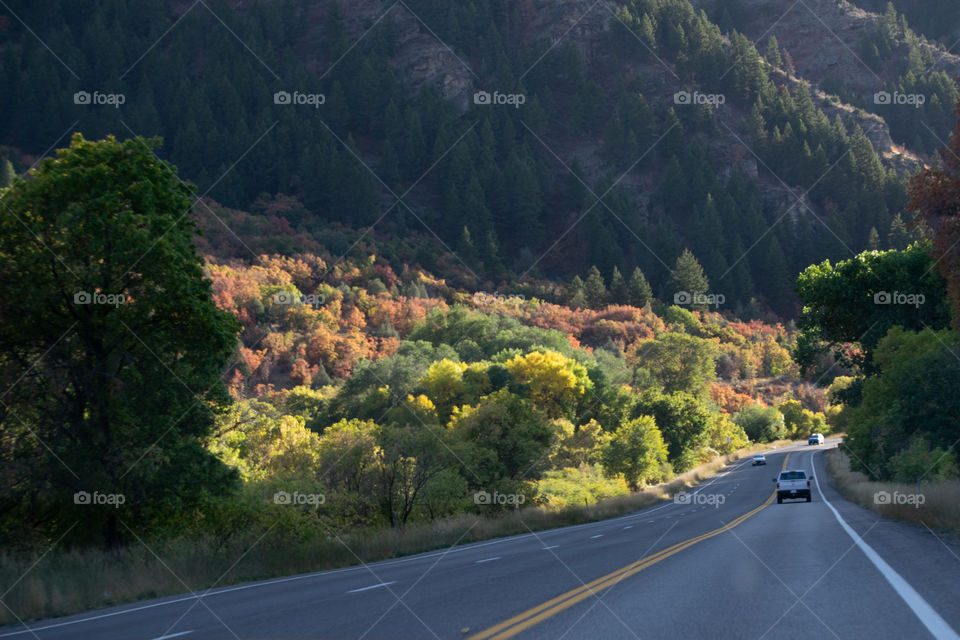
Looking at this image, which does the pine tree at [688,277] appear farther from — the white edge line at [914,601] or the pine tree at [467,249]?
the white edge line at [914,601]

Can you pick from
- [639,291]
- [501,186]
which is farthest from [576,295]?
[501,186]

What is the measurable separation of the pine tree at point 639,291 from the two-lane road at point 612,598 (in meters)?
141

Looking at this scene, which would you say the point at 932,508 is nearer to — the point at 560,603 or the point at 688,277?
the point at 560,603

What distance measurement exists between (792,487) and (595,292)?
122m

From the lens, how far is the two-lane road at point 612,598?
702 cm

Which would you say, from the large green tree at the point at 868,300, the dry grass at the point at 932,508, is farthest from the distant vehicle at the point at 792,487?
the large green tree at the point at 868,300

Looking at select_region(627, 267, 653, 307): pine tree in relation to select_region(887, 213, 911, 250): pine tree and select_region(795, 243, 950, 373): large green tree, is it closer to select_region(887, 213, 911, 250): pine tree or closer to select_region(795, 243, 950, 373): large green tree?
select_region(887, 213, 911, 250): pine tree

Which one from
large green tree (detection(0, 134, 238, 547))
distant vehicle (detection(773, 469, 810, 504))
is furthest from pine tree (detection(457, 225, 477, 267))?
large green tree (detection(0, 134, 238, 547))

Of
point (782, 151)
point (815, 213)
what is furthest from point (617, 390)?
point (782, 151)

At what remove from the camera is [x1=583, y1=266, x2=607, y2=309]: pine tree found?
5989 inches

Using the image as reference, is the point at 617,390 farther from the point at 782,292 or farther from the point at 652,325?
the point at 782,292

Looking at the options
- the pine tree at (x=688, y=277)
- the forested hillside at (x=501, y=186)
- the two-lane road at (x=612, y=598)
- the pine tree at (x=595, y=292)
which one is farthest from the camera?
the forested hillside at (x=501, y=186)

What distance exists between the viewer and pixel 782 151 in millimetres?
192625

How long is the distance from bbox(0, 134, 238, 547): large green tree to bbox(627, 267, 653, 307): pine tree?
139934 millimetres
